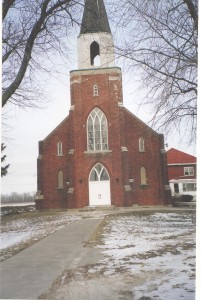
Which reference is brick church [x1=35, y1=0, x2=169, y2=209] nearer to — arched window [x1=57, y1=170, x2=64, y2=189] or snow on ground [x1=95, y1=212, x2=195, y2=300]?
arched window [x1=57, y1=170, x2=64, y2=189]

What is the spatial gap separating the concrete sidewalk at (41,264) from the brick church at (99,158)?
46.8ft

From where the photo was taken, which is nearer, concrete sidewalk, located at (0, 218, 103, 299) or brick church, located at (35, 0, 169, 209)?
concrete sidewalk, located at (0, 218, 103, 299)

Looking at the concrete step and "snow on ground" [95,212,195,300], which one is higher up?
"snow on ground" [95,212,195,300]

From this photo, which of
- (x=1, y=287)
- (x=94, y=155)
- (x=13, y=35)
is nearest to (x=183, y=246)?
(x=1, y=287)

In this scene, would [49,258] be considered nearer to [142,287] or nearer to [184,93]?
[142,287]

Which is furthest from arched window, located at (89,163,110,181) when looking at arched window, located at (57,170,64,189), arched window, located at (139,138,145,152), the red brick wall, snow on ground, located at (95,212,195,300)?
snow on ground, located at (95,212,195,300)

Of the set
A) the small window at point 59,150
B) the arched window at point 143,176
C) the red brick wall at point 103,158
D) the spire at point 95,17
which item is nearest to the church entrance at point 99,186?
the red brick wall at point 103,158

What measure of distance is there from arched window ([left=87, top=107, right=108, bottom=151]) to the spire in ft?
57.8

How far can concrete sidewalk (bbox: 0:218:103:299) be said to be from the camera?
16.5 feet

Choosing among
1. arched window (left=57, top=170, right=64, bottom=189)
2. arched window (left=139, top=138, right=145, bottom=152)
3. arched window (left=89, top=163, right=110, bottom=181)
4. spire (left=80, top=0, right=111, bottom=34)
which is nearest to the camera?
spire (left=80, top=0, right=111, bottom=34)

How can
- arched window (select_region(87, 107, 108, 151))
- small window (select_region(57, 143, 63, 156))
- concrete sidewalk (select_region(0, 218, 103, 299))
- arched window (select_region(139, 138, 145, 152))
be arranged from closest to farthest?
concrete sidewalk (select_region(0, 218, 103, 299)), arched window (select_region(87, 107, 108, 151)), arched window (select_region(139, 138, 145, 152)), small window (select_region(57, 143, 63, 156))

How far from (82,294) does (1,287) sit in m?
1.21

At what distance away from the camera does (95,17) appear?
6.91 metres

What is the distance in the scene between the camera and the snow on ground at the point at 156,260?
15.4 feet
